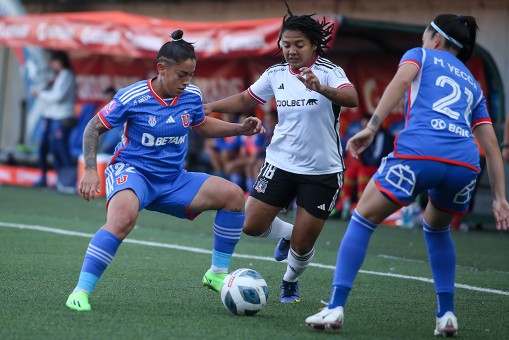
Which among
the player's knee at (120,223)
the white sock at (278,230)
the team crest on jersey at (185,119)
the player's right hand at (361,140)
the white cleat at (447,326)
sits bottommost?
the white cleat at (447,326)

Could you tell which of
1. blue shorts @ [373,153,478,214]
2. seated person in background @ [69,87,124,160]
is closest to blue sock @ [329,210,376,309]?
blue shorts @ [373,153,478,214]

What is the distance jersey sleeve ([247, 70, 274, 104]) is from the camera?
24.6 feet

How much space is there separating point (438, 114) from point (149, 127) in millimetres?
2004

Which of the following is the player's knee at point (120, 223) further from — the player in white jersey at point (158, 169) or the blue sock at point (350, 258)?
the blue sock at point (350, 258)

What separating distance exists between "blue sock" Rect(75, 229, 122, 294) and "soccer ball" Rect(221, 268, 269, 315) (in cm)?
80

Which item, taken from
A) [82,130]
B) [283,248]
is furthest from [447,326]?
[82,130]

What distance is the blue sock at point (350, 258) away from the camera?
5.88m

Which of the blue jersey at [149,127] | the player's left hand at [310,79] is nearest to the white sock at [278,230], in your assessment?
the blue jersey at [149,127]

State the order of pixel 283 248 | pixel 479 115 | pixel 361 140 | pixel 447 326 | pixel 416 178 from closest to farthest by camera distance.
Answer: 1. pixel 361 140
2. pixel 416 178
3. pixel 447 326
4. pixel 479 115
5. pixel 283 248

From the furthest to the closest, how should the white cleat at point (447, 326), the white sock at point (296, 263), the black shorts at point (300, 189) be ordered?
the white sock at point (296, 263), the black shorts at point (300, 189), the white cleat at point (447, 326)

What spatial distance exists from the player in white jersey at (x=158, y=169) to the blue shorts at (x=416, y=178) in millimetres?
1485

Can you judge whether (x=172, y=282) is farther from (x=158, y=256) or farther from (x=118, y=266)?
(x=158, y=256)

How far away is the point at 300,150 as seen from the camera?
726 cm

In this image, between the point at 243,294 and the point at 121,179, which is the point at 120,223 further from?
the point at 243,294
